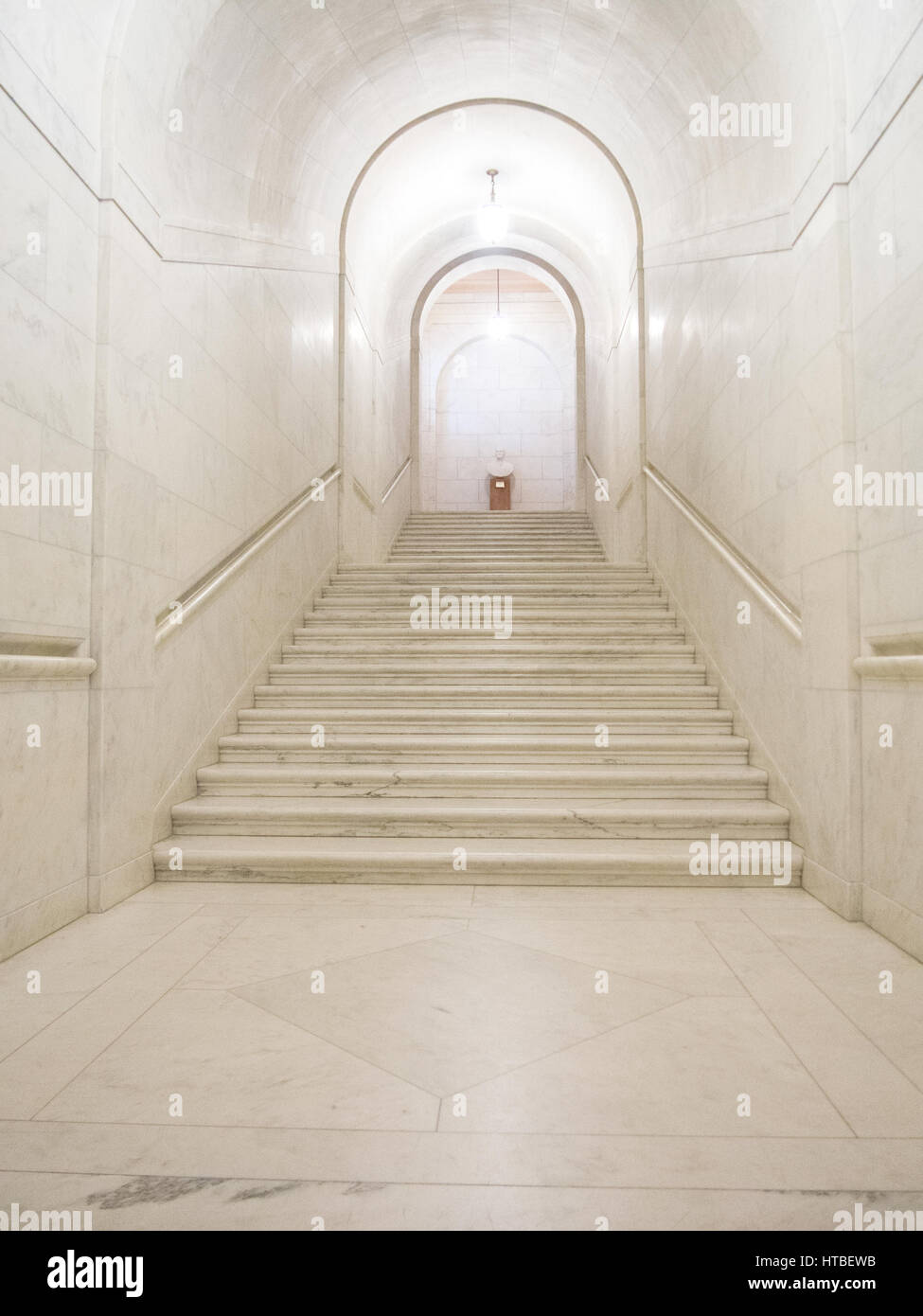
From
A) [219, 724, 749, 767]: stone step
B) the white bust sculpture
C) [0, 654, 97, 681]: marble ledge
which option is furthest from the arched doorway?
[0, 654, 97, 681]: marble ledge

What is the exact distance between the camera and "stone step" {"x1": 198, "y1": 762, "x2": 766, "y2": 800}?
4230 millimetres

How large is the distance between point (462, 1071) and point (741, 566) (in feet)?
11.3

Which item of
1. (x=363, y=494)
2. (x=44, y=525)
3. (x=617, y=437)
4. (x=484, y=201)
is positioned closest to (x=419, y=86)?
(x=484, y=201)

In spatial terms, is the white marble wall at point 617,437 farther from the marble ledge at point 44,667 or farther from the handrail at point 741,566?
the marble ledge at point 44,667

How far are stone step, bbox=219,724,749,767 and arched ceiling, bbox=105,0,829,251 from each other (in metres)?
2.75

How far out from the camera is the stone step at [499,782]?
167 inches

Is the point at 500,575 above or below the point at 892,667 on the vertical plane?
Answer: above

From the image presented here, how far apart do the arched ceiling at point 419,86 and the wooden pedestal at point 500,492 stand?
7579 mm

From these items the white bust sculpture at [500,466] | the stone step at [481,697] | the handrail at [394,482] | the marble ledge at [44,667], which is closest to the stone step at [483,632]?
the stone step at [481,697]

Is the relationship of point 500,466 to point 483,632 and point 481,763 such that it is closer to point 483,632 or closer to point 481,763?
point 483,632

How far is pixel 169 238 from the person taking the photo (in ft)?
12.9

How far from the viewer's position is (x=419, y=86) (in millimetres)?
7031

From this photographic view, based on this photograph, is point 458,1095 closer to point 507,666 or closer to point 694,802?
point 694,802

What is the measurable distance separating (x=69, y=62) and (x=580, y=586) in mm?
4823
